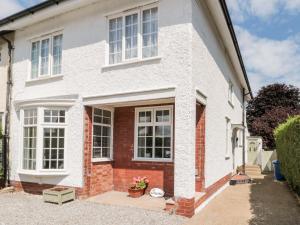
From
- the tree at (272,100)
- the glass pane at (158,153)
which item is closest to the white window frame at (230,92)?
the glass pane at (158,153)

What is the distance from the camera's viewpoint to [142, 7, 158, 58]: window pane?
9.12 m

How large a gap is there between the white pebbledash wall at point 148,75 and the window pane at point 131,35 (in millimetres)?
404

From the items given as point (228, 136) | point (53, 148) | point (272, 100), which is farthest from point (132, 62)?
point (272, 100)

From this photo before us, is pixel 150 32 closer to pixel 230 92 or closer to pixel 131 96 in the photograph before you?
pixel 131 96

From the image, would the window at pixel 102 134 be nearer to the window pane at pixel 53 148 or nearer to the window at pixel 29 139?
the window pane at pixel 53 148

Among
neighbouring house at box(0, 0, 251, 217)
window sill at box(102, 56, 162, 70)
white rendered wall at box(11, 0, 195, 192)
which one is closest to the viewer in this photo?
white rendered wall at box(11, 0, 195, 192)

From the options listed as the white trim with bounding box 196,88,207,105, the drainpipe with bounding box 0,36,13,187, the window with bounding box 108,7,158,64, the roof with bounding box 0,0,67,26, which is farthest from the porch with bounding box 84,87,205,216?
the drainpipe with bounding box 0,36,13,187

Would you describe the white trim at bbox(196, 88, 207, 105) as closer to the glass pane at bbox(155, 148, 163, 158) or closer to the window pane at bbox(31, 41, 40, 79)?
the glass pane at bbox(155, 148, 163, 158)

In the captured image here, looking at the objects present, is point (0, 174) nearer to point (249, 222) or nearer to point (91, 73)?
point (91, 73)

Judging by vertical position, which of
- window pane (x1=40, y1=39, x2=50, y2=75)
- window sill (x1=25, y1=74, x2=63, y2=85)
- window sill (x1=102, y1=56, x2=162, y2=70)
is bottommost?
window sill (x1=25, y1=74, x2=63, y2=85)

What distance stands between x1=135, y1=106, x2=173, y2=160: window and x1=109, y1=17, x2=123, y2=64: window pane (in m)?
2.12

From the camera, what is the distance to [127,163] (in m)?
11.0

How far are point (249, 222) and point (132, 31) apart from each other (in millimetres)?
6620

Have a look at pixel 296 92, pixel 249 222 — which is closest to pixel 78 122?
pixel 249 222
